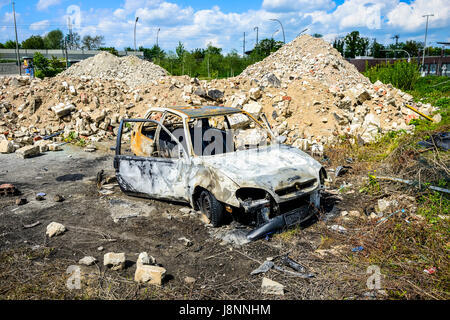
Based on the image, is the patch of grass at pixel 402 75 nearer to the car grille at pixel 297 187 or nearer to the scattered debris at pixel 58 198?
the car grille at pixel 297 187

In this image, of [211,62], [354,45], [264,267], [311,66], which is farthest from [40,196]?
[354,45]

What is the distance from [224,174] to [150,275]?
150 cm

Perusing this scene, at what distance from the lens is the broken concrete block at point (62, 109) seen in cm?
1221

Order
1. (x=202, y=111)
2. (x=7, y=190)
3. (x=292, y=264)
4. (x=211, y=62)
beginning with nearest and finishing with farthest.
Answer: (x=292, y=264) → (x=202, y=111) → (x=7, y=190) → (x=211, y=62)

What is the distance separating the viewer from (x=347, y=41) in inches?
2191

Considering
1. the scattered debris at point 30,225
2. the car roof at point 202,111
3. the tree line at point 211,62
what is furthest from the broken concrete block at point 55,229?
the tree line at point 211,62

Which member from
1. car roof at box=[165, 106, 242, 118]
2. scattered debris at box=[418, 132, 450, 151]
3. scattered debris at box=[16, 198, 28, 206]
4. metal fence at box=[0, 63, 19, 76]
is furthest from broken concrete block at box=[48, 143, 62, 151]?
metal fence at box=[0, 63, 19, 76]

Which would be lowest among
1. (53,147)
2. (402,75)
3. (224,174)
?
(53,147)

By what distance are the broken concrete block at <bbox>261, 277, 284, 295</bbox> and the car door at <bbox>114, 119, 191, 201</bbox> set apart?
1881 millimetres

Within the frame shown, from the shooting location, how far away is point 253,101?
11.5 meters

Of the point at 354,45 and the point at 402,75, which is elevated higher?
the point at 354,45

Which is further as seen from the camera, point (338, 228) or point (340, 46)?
point (340, 46)

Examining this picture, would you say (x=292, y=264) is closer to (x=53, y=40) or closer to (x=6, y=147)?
(x=6, y=147)

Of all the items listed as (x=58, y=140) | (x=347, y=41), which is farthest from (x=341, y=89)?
(x=347, y=41)
